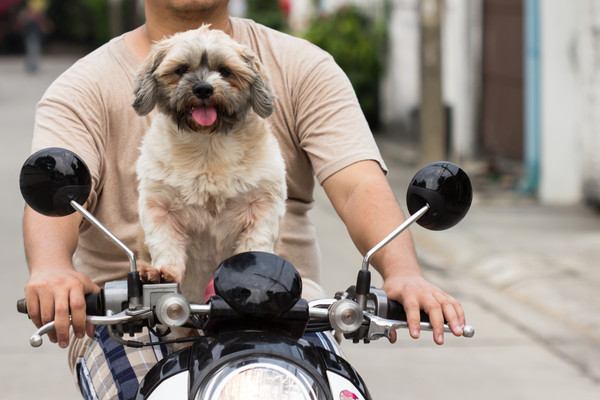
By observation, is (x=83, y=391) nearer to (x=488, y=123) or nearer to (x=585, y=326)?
(x=585, y=326)

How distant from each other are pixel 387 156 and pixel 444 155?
6.78ft

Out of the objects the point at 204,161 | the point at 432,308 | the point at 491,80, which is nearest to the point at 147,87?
the point at 204,161

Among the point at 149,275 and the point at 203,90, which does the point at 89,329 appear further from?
the point at 203,90

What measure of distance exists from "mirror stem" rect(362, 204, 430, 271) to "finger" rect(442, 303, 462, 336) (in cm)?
19

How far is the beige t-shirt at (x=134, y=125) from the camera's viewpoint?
330cm

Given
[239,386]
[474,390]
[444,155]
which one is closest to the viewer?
[239,386]

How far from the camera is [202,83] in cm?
295

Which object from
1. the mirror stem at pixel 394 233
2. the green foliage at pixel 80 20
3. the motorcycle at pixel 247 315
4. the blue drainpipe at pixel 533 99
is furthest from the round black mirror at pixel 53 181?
the green foliage at pixel 80 20

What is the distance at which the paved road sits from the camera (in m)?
6.71

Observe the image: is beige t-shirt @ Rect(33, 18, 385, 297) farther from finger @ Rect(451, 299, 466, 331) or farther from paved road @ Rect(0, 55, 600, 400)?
paved road @ Rect(0, 55, 600, 400)

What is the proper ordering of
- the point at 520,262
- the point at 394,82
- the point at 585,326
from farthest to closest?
the point at 394,82, the point at 520,262, the point at 585,326

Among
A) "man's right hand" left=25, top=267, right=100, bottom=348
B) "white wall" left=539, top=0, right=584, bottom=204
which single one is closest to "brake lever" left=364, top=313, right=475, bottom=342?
"man's right hand" left=25, top=267, right=100, bottom=348

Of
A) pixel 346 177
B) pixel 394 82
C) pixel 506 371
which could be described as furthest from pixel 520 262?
pixel 394 82

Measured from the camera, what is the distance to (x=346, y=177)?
3.31 m
